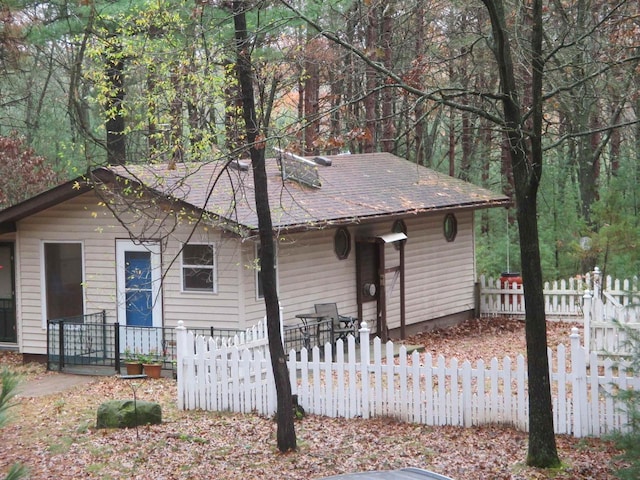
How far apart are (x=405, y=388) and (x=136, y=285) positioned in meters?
7.88

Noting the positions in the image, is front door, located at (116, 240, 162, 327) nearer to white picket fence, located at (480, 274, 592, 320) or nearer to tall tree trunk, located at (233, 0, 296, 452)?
tall tree trunk, located at (233, 0, 296, 452)

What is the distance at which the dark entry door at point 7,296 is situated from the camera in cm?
2080

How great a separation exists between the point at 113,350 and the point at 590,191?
17.2 m

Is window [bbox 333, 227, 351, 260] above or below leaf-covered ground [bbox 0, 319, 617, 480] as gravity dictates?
above

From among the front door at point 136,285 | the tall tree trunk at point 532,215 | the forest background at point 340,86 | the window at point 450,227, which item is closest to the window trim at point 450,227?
the window at point 450,227

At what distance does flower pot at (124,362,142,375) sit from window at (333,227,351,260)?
5218 mm

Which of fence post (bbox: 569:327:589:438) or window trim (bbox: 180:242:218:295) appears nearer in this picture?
fence post (bbox: 569:327:589:438)

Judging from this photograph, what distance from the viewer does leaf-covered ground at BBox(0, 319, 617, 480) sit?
10.3 meters

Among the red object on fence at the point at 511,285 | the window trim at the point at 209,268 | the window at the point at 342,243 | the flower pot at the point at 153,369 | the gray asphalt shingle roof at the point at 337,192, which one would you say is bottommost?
the flower pot at the point at 153,369

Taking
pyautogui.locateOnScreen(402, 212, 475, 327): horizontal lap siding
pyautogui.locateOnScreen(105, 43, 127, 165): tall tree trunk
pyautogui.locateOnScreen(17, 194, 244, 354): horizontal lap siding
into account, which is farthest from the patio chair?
pyautogui.locateOnScreen(105, 43, 127, 165): tall tree trunk

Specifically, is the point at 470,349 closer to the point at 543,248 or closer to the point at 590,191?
the point at 543,248

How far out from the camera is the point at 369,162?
25203 millimetres

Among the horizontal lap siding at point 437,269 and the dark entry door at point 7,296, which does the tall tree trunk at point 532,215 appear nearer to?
the horizontal lap siding at point 437,269

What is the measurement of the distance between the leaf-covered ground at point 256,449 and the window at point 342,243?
277 inches
